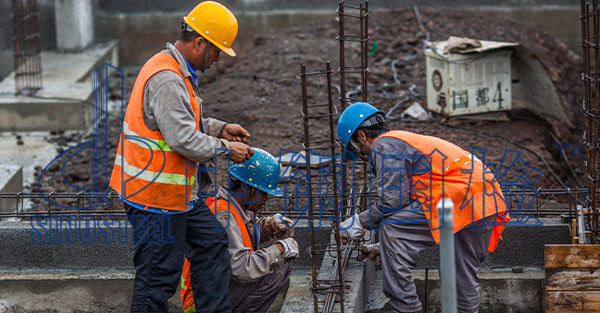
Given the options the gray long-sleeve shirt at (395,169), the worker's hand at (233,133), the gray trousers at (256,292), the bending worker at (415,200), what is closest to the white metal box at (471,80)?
the bending worker at (415,200)

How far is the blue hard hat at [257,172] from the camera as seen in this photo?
457 centimetres

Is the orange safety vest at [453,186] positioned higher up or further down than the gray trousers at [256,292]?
higher up

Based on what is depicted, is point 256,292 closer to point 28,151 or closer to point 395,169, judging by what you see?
point 395,169

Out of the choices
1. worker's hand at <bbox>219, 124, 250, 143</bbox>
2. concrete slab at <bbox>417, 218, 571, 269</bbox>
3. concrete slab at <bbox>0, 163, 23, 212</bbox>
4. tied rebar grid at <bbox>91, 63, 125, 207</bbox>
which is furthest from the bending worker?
concrete slab at <bbox>0, 163, 23, 212</bbox>

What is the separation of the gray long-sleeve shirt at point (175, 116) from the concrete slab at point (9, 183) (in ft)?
12.0

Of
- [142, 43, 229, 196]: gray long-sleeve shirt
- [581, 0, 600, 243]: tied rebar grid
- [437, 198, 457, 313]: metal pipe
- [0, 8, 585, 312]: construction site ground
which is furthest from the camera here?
[0, 8, 585, 312]: construction site ground

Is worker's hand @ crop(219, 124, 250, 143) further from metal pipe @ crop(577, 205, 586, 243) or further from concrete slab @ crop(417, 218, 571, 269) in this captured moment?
metal pipe @ crop(577, 205, 586, 243)

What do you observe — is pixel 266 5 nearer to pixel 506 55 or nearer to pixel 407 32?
pixel 407 32

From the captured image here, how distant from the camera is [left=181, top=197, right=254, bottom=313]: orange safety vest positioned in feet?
14.8

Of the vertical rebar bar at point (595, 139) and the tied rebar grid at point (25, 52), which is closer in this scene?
the vertical rebar bar at point (595, 139)

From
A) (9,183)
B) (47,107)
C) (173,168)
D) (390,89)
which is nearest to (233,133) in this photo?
(173,168)

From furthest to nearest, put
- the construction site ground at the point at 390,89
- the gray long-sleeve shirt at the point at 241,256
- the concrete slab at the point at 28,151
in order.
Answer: the concrete slab at the point at 28,151 → the construction site ground at the point at 390,89 → the gray long-sleeve shirt at the point at 241,256

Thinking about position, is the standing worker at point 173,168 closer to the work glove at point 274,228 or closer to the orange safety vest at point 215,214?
the orange safety vest at point 215,214

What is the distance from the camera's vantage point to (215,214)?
4.50 meters
